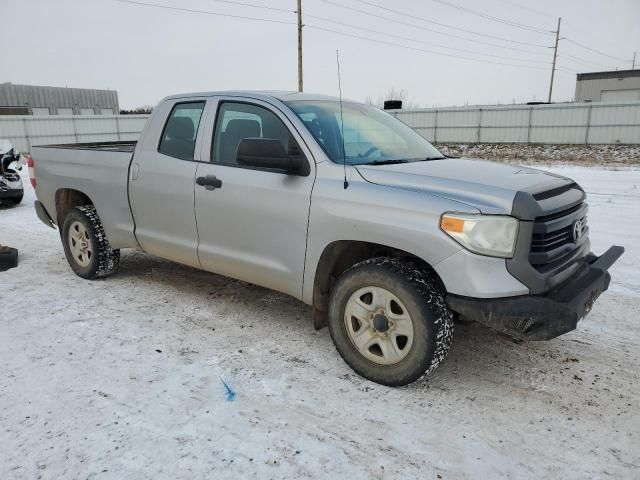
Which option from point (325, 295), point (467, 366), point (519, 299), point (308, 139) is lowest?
point (467, 366)

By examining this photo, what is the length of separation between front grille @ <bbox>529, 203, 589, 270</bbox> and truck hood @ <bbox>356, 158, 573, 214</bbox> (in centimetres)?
19

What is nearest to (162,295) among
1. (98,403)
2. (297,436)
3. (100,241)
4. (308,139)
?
(100,241)

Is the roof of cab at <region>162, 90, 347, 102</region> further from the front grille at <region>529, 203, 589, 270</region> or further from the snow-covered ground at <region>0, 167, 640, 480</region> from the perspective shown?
the front grille at <region>529, 203, 589, 270</region>

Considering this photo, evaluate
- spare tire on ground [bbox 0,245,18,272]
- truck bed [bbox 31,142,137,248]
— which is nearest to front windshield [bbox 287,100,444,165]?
truck bed [bbox 31,142,137,248]

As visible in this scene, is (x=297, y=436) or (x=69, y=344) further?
(x=69, y=344)

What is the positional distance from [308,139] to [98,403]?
212cm

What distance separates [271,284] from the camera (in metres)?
3.73

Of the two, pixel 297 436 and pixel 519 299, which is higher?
pixel 519 299

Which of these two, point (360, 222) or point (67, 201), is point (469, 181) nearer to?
point (360, 222)

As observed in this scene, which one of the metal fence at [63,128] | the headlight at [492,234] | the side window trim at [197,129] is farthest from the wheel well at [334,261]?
the metal fence at [63,128]

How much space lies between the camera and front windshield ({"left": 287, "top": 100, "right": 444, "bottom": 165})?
3520mm

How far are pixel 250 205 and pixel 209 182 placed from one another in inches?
18.6

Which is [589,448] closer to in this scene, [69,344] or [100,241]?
[69,344]

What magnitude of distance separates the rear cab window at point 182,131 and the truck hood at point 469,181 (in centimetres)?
166
